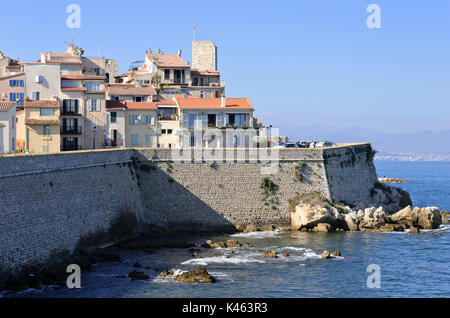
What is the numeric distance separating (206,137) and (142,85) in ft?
52.8

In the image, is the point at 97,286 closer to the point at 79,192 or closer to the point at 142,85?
the point at 79,192

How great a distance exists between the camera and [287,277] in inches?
1400

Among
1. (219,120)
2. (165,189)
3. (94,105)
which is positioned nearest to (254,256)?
(165,189)

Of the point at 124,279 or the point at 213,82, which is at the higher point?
the point at 213,82

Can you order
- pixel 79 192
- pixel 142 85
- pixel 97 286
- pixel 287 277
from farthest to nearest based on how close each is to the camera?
pixel 142 85 < pixel 79 192 < pixel 287 277 < pixel 97 286

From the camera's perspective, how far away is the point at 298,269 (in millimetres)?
37250

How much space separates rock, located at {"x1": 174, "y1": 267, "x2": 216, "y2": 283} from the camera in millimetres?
34062

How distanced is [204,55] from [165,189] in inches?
1658

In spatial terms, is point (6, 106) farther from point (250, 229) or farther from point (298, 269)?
point (298, 269)

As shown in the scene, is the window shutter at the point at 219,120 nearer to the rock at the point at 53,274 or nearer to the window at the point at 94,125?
the window at the point at 94,125

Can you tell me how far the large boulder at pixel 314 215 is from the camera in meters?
48.1

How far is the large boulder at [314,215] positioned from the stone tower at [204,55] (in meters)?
41.7
